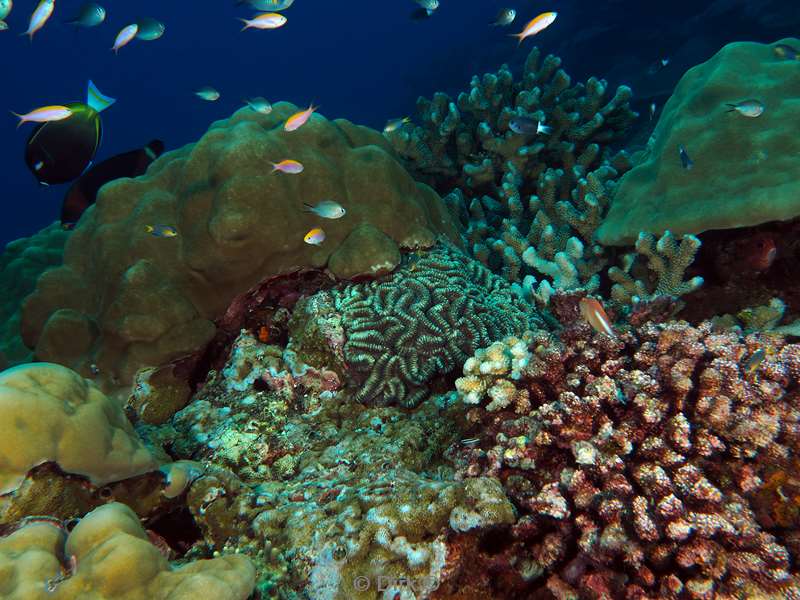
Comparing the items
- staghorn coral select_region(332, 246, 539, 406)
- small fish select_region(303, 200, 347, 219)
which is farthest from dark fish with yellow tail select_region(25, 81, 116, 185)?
staghorn coral select_region(332, 246, 539, 406)

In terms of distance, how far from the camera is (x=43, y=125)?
4172 mm

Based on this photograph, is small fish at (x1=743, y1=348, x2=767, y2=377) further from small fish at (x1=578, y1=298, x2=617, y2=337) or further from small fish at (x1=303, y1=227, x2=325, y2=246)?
small fish at (x1=303, y1=227, x2=325, y2=246)

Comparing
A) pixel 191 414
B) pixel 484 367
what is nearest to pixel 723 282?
pixel 484 367

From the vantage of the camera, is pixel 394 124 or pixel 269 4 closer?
pixel 269 4

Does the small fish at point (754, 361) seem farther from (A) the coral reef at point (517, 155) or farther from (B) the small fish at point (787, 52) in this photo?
(B) the small fish at point (787, 52)

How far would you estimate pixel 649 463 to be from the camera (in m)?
2.24

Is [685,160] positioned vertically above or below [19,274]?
above

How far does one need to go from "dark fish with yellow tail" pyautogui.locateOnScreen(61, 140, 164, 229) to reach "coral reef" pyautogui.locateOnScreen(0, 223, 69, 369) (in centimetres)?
111

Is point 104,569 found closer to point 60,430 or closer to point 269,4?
point 60,430

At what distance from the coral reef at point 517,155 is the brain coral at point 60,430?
4.45 m

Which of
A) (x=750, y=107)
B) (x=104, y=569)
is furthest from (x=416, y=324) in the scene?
(x=750, y=107)

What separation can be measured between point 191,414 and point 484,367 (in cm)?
273

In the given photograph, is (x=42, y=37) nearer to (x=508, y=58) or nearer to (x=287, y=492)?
(x=508, y=58)

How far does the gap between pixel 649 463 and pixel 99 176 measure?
21.0 feet
